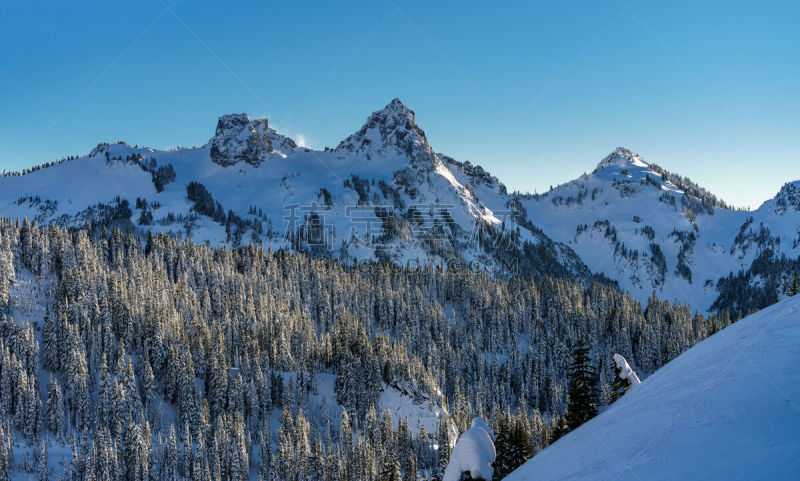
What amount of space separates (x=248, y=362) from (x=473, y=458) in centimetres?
10133

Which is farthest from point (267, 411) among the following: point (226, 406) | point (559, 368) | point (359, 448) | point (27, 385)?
point (559, 368)

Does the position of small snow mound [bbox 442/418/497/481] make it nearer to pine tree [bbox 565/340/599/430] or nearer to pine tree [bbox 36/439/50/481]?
pine tree [bbox 565/340/599/430]

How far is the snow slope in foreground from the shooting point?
51.3 feet

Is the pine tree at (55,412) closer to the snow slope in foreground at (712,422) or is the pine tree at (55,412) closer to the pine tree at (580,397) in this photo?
the pine tree at (580,397)

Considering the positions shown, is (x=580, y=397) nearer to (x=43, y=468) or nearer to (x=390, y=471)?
(x=390, y=471)

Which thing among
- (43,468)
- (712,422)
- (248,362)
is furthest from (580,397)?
(248,362)

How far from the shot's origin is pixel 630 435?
22453mm

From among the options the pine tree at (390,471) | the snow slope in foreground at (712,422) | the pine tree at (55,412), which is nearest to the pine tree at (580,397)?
the snow slope in foreground at (712,422)

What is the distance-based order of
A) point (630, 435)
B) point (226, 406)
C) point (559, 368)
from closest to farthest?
point (630, 435)
point (226, 406)
point (559, 368)

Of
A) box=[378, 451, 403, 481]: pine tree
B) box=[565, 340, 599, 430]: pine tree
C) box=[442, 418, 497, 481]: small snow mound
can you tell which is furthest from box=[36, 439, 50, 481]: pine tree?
box=[565, 340, 599, 430]: pine tree

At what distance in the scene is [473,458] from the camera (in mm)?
35125

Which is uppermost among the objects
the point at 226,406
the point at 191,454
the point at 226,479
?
the point at 226,406

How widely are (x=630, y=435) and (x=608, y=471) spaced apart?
3.69m

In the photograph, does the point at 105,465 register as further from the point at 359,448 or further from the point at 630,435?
the point at 630,435
